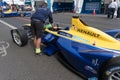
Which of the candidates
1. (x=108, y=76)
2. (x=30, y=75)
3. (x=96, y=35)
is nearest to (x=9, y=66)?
(x=30, y=75)

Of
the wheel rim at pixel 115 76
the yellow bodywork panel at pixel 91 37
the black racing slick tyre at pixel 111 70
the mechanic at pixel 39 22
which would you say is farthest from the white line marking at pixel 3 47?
the wheel rim at pixel 115 76

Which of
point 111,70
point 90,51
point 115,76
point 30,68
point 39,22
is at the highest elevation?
point 39,22

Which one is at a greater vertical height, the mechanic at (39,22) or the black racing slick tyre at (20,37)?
the mechanic at (39,22)

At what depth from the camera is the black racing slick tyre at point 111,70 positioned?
12.1 ft

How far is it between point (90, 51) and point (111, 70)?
2.18 ft

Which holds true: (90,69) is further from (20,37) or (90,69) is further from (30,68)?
(20,37)

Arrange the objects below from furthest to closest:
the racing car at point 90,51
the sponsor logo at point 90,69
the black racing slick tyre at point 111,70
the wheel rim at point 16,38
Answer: the wheel rim at point 16,38 → the sponsor logo at point 90,69 → the racing car at point 90,51 → the black racing slick tyre at point 111,70

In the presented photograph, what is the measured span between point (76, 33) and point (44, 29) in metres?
1.55

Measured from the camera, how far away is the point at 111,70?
148 inches

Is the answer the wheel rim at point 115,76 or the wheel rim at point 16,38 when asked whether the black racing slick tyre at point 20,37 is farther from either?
the wheel rim at point 115,76

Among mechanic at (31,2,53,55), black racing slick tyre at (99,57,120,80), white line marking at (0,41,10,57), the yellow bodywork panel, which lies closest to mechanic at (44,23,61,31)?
mechanic at (31,2,53,55)

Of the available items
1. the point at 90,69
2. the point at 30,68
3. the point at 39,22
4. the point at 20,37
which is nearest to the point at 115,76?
the point at 90,69

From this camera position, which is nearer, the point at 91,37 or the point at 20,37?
the point at 91,37

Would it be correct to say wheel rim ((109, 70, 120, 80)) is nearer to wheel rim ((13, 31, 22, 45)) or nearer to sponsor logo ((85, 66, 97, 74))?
sponsor logo ((85, 66, 97, 74))
